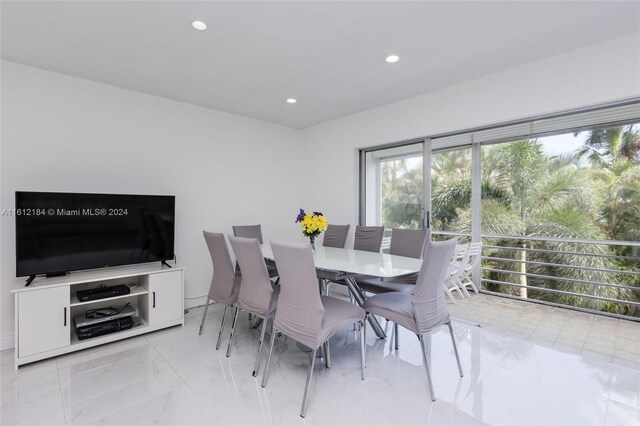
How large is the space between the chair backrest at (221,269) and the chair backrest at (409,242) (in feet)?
5.72

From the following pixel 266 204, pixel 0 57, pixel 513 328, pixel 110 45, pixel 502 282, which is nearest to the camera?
pixel 110 45

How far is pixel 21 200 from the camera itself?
2514 millimetres

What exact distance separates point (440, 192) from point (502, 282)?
1499 millimetres

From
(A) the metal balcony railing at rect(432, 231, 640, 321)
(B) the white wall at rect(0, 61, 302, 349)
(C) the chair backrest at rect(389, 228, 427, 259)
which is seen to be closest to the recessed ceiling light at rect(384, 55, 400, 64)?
(C) the chair backrest at rect(389, 228, 427, 259)

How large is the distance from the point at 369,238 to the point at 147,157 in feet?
9.08

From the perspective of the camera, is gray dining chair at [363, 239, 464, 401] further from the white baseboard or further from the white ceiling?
the white baseboard

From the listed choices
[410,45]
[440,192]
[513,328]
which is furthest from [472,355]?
[410,45]

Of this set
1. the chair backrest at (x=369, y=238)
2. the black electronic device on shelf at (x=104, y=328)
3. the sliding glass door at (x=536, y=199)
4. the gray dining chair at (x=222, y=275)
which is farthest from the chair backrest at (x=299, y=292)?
the sliding glass door at (x=536, y=199)

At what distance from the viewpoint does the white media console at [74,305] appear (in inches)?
92.8

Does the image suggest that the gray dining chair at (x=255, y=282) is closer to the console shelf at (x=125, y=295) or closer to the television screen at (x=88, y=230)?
the console shelf at (x=125, y=295)

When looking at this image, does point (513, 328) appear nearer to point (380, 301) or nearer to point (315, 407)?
point (380, 301)

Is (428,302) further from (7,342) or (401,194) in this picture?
(7,342)

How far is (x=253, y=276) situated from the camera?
93.7 inches

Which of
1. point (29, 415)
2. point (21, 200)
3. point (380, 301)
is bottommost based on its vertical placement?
point (29, 415)
